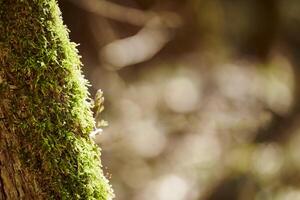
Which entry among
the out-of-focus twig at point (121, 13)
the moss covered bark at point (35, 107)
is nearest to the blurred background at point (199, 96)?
the out-of-focus twig at point (121, 13)

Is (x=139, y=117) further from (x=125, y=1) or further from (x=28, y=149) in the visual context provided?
(x=28, y=149)

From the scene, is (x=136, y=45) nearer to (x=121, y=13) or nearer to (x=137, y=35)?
(x=137, y=35)

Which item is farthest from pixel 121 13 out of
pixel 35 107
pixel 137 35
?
pixel 35 107

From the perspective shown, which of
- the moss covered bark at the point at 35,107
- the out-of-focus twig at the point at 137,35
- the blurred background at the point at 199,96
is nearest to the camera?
the moss covered bark at the point at 35,107

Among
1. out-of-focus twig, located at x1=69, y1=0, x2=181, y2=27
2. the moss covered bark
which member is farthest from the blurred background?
the moss covered bark

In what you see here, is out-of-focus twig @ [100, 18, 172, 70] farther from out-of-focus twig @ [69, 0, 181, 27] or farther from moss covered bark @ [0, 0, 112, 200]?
moss covered bark @ [0, 0, 112, 200]

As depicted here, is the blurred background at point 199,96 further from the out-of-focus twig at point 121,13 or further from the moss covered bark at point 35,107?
the moss covered bark at point 35,107
